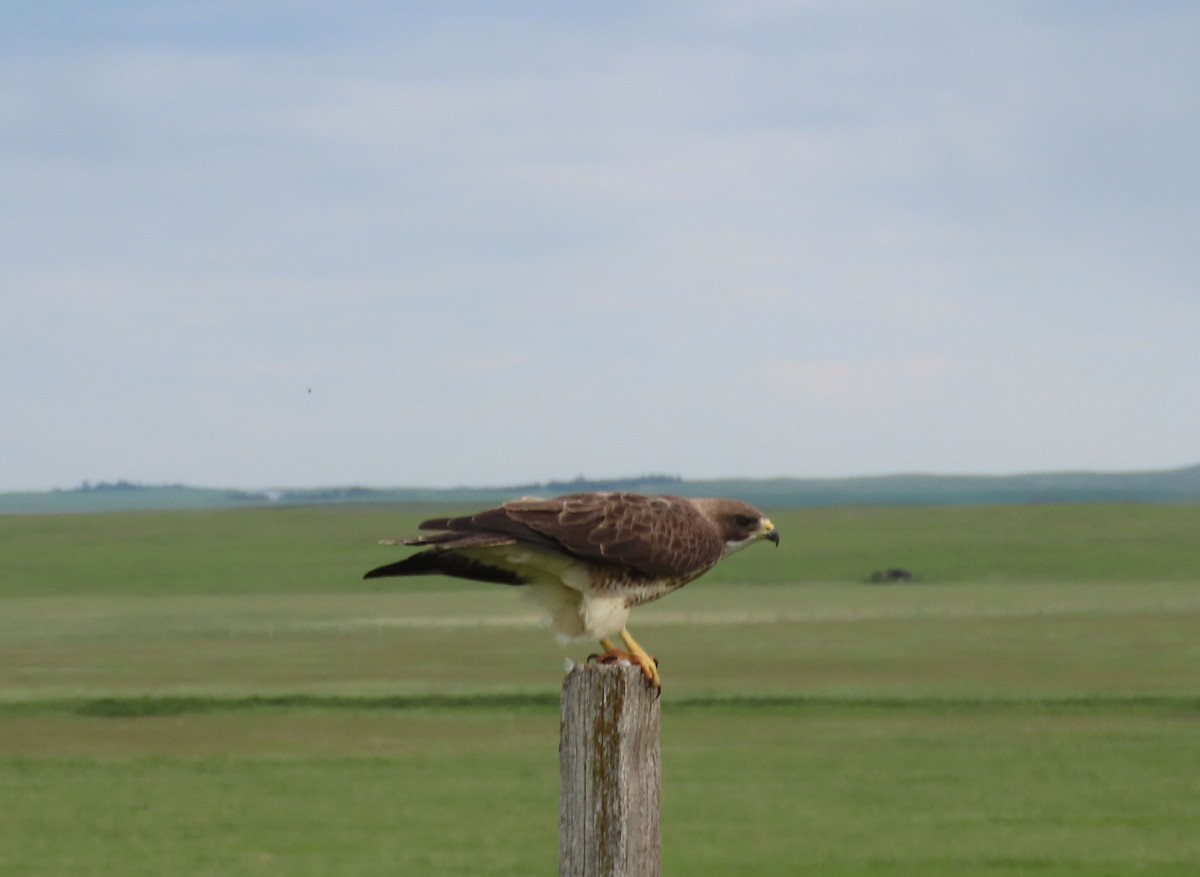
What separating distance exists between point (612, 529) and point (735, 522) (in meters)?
0.90

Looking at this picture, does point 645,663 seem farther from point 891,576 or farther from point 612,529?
point 891,576

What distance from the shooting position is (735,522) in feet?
23.2

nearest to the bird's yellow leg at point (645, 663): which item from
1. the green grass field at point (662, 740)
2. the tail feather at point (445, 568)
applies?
the tail feather at point (445, 568)

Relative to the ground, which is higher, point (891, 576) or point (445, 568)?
point (445, 568)

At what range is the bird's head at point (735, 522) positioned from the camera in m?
7.03

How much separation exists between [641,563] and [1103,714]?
15.0 meters

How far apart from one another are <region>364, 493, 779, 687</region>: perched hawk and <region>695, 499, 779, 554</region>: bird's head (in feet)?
0.25

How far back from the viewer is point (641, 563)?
20.9ft

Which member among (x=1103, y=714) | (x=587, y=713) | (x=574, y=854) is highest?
(x=587, y=713)

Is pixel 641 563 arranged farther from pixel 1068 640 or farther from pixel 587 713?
pixel 1068 640

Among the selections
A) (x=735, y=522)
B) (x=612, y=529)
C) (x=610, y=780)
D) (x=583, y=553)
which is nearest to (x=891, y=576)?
(x=735, y=522)

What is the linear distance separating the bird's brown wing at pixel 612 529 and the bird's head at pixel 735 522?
77mm

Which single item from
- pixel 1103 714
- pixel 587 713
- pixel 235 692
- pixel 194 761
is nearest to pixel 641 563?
pixel 587 713

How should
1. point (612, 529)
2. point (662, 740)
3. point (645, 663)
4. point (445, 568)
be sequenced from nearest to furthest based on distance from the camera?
1. point (645, 663)
2. point (445, 568)
3. point (612, 529)
4. point (662, 740)
